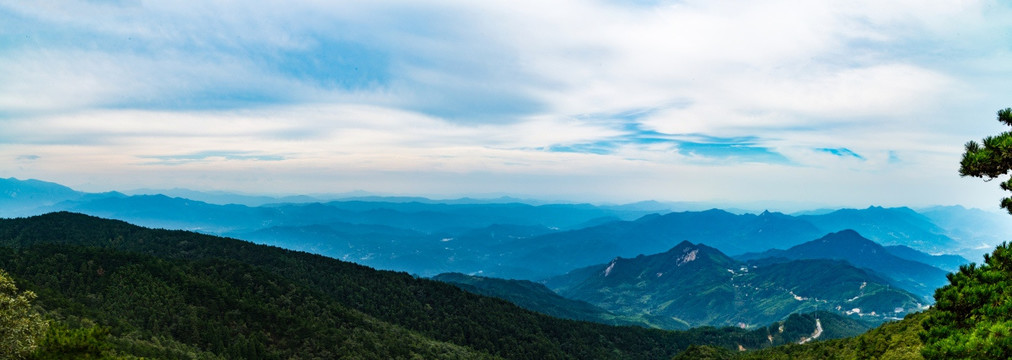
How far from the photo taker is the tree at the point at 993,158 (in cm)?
2416

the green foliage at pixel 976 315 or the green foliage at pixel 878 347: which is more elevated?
the green foliage at pixel 976 315

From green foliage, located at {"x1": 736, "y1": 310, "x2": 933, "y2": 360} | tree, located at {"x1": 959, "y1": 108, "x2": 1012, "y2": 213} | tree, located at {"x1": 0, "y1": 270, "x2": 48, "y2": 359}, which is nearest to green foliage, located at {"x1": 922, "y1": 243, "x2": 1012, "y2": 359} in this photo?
tree, located at {"x1": 959, "y1": 108, "x2": 1012, "y2": 213}

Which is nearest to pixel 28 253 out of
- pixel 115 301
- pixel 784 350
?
pixel 115 301

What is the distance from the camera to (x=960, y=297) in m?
26.1

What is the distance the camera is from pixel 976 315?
25484 millimetres

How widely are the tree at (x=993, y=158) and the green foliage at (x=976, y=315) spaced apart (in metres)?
3.94

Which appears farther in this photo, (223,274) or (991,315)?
(223,274)

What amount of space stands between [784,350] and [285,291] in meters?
185

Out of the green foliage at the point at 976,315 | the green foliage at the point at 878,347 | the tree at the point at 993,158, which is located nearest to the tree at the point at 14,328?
the green foliage at the point at 976,315

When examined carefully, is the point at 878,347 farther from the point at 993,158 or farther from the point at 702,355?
the point at 702,355

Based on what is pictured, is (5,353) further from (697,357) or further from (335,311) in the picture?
(697,357)

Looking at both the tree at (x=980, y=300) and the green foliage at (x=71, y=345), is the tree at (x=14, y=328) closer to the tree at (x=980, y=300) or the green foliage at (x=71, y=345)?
the green foliage at (x=71, y=345)

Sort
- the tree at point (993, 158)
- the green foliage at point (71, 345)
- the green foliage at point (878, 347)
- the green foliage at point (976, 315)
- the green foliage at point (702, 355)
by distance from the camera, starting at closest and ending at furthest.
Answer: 1. the green foliage at point (976, 315)
2. the tree at point (993, 158)
3. the green foliage at point (71, 345)
4. the green foliage at point (878, 347)
5. the green foliage at point (702, 355)

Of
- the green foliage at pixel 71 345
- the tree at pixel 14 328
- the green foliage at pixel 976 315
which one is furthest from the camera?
the green foliage at pixel 71 345
